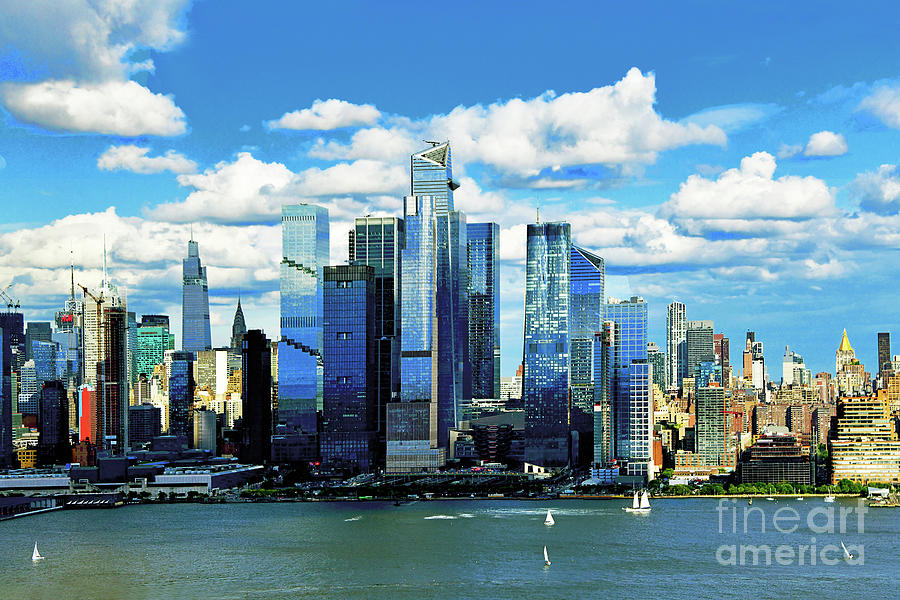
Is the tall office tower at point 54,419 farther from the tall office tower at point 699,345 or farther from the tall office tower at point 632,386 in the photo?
the tall office tower at point 699,345

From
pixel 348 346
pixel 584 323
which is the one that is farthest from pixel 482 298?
pixel 348 346

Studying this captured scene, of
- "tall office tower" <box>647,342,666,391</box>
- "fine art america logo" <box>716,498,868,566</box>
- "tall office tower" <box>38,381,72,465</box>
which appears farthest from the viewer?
"tall office tower" <box>647,342,666,391</box>

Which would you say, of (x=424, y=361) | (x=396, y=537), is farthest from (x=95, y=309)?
(x=396, y=537)

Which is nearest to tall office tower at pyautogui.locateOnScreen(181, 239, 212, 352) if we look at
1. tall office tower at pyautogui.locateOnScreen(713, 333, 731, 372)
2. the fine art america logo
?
tall office tower at pyautogui.locateOnScreen(713, 333, 731, 372)

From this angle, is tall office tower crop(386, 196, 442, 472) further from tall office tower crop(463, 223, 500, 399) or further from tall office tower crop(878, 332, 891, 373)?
tall office tower crop(878, 332, 891, 373)

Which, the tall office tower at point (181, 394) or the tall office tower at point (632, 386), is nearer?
the tall office tower at point (632, 386)

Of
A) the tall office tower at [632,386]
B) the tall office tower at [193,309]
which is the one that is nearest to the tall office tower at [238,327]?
the tall office tower at [193,309]
